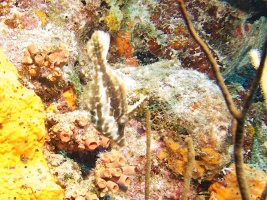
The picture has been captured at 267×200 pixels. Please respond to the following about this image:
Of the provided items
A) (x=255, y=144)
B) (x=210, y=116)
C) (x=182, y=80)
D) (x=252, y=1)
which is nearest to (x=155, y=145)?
(x=210, y=116)

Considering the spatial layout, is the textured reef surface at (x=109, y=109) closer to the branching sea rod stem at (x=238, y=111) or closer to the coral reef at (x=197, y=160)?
the coral reef at (x=197, y=160)

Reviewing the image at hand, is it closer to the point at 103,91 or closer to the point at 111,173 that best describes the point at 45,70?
the point at 103,91

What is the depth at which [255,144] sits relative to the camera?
5.41 meters

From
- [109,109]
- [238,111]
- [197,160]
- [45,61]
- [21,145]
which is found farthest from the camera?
[197,160]

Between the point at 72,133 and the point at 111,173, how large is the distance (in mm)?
787

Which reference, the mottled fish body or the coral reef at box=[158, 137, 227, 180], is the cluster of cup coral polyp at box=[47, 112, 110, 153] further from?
the coral reef at box=[158, 137, 227, 180]

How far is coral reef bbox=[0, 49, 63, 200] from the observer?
2838 mm

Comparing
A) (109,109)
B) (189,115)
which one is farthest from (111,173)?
(189,115)

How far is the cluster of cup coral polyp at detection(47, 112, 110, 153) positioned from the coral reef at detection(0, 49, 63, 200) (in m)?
0.21

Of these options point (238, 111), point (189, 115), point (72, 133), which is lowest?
point (238, 111)

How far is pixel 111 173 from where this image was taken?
11.3ft

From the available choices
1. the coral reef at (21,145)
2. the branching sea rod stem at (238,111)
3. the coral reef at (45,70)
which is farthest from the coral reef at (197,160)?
the branching sea rod stem at (238,111)

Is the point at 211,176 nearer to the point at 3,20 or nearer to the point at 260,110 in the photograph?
the point at 260,110

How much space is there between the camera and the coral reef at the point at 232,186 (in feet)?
13.6
